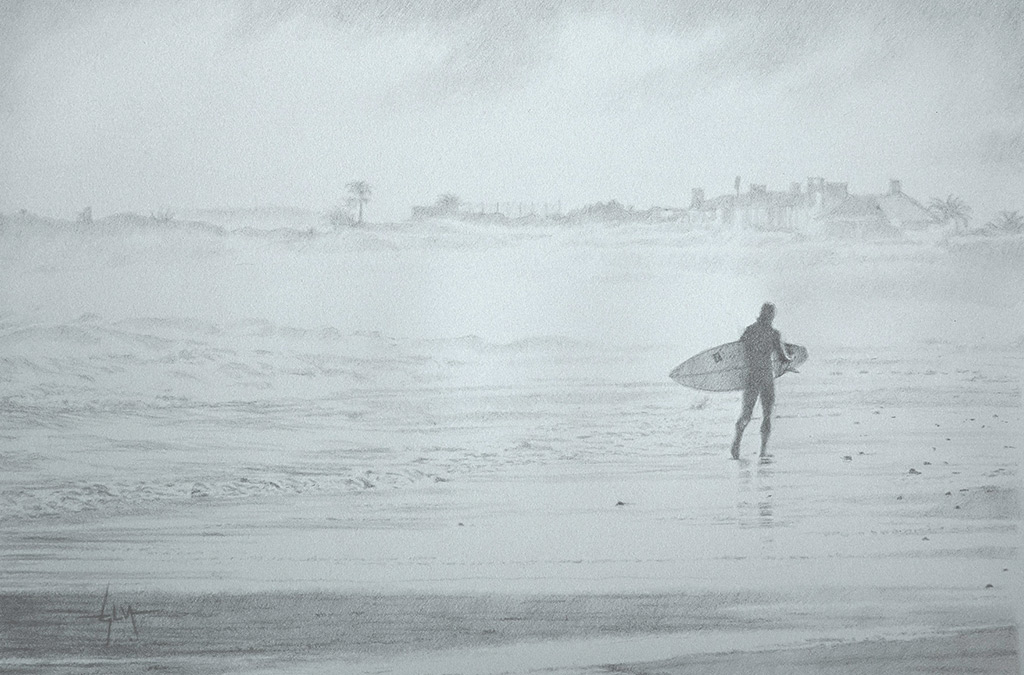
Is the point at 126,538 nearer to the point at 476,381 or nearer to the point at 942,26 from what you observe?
the point at 476,381

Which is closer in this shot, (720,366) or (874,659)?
(874,659)

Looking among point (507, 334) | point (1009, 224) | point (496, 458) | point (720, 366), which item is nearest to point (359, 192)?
point (507, 334)

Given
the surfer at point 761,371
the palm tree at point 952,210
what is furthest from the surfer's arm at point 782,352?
the palm tree at point 952,210

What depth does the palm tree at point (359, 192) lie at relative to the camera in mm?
3236

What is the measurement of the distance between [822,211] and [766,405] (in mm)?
592

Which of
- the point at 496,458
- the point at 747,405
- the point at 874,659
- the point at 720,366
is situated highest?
the point at 720,366

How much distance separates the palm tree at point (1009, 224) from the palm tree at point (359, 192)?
1810mm

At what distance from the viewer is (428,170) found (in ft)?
10.7

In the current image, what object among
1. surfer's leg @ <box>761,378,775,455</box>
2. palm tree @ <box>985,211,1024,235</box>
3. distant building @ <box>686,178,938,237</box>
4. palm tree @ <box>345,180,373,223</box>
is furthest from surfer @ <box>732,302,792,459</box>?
palm tree @ <box>345,180,373,223</box>

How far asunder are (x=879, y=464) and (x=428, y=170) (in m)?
1.55

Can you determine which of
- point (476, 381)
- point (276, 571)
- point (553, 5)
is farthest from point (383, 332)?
point (553, 5)

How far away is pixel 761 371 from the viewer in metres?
3.25
